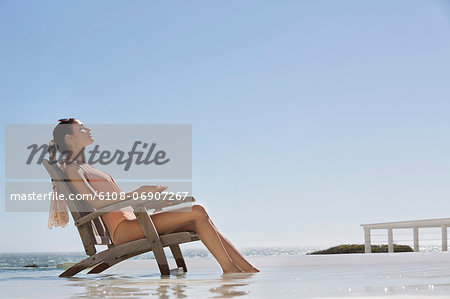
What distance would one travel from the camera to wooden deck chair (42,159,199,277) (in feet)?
10.3

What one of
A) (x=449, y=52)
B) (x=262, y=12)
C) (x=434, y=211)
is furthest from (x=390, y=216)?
(x=262, y=12)

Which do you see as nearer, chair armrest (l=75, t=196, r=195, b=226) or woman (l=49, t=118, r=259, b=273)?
chair armrest (l=75, t=196, r=195, b=226)

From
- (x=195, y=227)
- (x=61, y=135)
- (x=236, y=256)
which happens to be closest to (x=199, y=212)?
(x=195, y=227)

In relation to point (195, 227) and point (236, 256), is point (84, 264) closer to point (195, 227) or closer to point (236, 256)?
point (195, 227)

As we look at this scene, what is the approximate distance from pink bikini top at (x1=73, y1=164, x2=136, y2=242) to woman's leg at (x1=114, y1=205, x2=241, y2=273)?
5 cm

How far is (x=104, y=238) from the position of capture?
363 centimetres

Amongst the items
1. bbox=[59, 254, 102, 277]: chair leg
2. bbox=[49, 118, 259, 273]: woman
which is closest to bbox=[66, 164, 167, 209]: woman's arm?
bbox=[49, 118, 259, 273]: woman

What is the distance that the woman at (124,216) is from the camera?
3.20 metres

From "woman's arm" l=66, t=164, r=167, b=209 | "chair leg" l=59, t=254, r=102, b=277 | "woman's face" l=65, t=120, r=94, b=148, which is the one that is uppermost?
"woman's face" l=65, t=120, r=94, b=148

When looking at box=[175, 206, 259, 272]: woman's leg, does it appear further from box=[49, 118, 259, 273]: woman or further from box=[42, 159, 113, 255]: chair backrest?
box=[42, 159, 113, 255]: chair backrest

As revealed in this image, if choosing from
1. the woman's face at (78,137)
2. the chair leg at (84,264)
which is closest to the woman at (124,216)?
the woman's face at (78,137)

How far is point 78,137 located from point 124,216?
638 mm

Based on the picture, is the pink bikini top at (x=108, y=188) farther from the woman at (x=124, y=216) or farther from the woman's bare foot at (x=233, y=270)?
the woman's bare foot at (x=233, y=270)

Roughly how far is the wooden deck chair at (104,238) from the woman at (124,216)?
66mm
